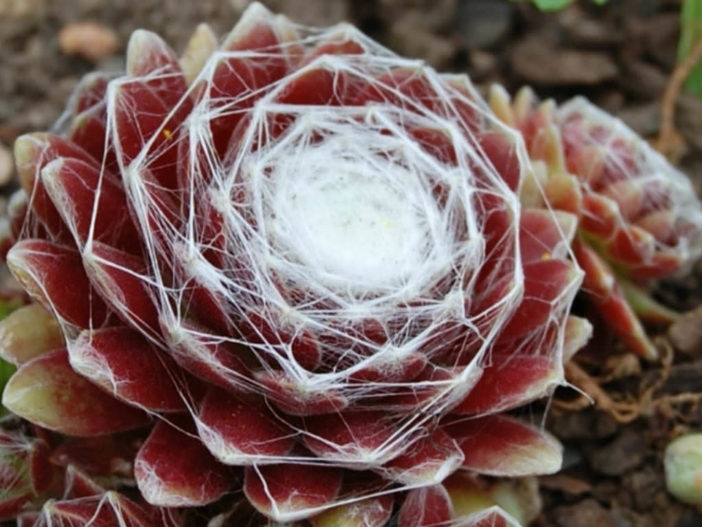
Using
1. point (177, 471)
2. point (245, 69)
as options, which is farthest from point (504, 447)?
point (245, 69)

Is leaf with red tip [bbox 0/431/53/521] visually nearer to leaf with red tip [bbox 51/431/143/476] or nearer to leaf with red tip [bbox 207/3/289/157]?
leaf with red tip [bbox 51/431/143/476]

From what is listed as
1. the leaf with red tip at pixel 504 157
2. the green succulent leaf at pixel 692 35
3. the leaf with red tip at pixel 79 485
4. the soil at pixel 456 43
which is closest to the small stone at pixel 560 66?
the soil at pixel 456 43

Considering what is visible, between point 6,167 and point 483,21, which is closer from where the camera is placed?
point 6,167

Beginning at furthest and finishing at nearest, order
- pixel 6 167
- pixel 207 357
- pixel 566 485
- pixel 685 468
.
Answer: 1. pixel 6 167
2. pixel 566 485
3. pixel 685 468
4. pixel 207 357

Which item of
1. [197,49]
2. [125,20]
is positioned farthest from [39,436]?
[125,20]

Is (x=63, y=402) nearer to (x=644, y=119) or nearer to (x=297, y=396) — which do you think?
(x=297, y=396)

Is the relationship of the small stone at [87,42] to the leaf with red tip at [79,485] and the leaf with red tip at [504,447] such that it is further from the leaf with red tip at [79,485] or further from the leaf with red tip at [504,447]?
the leaf with red tip at [504,447]

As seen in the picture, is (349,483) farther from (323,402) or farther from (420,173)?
(420,173)

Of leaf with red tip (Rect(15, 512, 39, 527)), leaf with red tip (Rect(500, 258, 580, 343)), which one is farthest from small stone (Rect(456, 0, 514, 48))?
leaf with red tip (Rect(15, 512, 39, 527))
